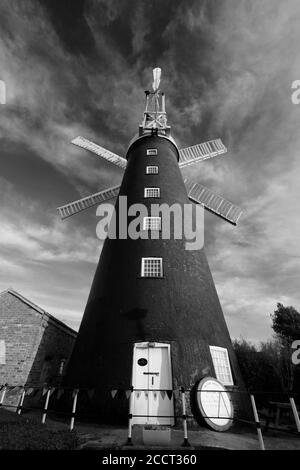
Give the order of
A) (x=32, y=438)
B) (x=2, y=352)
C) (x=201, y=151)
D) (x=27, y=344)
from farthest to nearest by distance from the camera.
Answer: (x=201, y=151)
(x=27, y=344)
(x=2, y=352)
(x=32, y=438)

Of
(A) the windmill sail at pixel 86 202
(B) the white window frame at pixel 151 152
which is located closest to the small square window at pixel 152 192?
(B) the white window frame at pixel 151 152

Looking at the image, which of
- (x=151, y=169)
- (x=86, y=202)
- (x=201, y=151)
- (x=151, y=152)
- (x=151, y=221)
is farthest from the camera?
(x=201, y=151)

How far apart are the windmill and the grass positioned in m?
2.26

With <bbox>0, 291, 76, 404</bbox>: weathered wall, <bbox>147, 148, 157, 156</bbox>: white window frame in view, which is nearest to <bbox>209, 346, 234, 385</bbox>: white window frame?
<bbox>0, 291, 76, 404</bbox>: weathered wall

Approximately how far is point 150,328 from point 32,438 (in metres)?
4.75

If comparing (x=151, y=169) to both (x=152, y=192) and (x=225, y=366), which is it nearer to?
(x=152, y=192)

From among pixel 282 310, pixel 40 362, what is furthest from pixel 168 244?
pixel 282 310

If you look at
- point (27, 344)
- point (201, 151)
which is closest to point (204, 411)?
point (27, 344)

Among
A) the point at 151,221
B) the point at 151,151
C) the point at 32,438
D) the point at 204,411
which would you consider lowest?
the point at 32,438

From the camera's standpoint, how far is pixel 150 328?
10.0 m

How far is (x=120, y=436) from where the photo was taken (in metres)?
7.13

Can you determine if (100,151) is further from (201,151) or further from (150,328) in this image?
(150,328)

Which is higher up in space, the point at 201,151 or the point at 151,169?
the point at 201,151

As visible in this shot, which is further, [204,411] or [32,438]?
[204,411]
